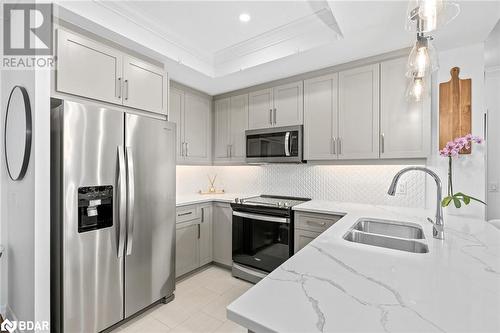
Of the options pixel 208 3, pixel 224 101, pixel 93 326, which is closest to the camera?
Result: pixel 93 326

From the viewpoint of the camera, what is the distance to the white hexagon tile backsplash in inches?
97.5

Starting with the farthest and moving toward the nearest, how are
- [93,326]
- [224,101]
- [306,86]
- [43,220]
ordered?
[224,101], [306,86], [93,326], [43,220]

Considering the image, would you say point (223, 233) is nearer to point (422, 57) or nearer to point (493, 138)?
point (422, 57)

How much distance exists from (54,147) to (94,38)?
988mm

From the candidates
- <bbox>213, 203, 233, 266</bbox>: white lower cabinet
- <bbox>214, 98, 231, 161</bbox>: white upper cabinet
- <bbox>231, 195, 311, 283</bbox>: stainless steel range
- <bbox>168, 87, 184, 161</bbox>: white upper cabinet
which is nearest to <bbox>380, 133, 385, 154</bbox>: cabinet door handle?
<bbox>231, 195, 311, 283</bbox>: stainless steel range

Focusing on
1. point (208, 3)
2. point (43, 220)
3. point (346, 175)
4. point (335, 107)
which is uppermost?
point (208, 3)

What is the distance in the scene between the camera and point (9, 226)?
2.12m

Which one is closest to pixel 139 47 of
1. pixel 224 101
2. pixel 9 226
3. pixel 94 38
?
pixel 94 38

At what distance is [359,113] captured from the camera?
251 centimetres

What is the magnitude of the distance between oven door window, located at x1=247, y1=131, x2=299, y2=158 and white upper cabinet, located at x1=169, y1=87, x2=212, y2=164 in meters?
0.71

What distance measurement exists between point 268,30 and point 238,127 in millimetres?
1303

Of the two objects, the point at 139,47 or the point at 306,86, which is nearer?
the point at 139,47

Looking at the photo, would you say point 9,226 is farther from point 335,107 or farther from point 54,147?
point 335,107

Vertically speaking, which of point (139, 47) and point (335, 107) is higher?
point (139, 47)
